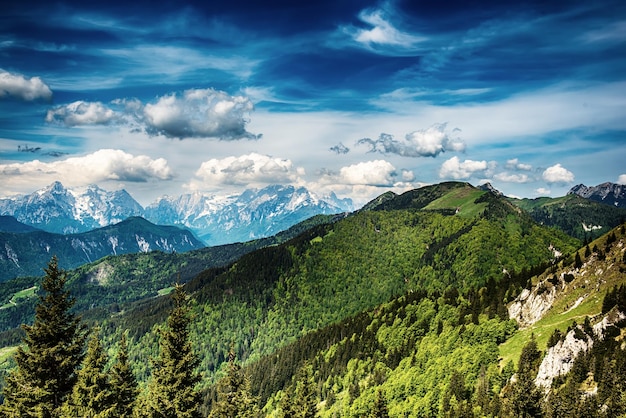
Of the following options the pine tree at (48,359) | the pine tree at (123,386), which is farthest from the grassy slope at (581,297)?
the pine tree at (48,359)

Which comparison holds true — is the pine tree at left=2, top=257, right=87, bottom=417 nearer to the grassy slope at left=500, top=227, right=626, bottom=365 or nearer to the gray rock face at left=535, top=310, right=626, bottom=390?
the gray rock face at left=535, top=310, right=626, bottom=390

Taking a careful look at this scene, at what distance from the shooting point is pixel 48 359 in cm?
3300

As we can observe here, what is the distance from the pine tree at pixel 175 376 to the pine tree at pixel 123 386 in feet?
9.50

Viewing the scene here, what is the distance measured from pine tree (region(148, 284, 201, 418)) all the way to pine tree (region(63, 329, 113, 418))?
3.81 meters

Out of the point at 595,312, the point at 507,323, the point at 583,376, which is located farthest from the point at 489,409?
the point at 507,323

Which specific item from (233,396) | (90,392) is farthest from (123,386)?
(233,396)

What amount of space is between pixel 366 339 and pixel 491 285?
183 feet

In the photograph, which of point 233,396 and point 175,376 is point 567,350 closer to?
point 233,396

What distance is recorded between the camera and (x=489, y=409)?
7725 centimetres

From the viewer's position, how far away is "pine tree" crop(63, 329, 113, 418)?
3172cm

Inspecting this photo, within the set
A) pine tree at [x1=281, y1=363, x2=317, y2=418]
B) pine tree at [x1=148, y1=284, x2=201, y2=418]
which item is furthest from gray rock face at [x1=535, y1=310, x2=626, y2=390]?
pine tree at [x1=148, y1=284, x2=201, y2=418]

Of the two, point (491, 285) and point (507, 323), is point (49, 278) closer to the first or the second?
point (507, 323)

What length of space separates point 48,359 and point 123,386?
23.6ft

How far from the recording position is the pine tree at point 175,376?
35250mm
